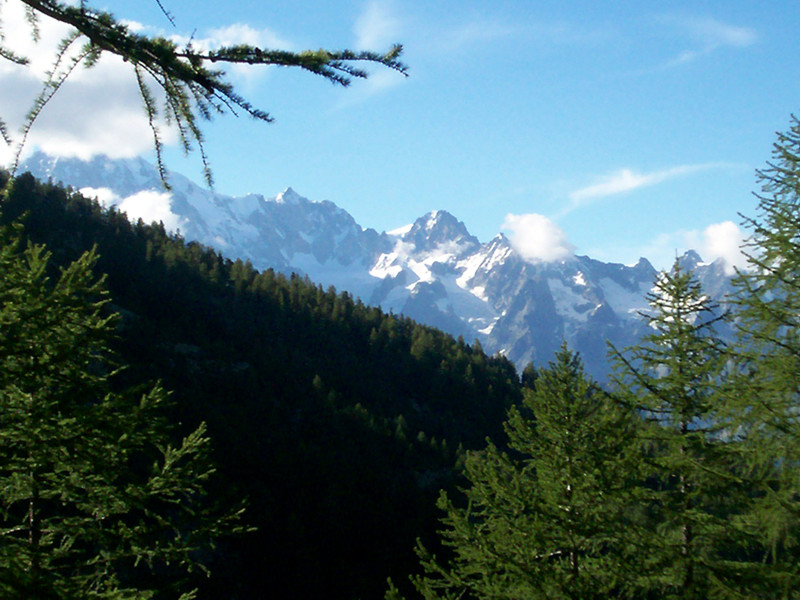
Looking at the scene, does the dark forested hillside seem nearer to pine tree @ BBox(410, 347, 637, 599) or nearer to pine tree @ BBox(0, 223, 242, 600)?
pine tree @ BBox(410, 347, 637, 599)

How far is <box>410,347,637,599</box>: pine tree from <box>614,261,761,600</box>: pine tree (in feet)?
1.51

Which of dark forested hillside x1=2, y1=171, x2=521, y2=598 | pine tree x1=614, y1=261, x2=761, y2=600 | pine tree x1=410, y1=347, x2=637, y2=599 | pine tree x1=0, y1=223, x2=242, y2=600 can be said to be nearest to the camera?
pine tree x1=0, y1=223, x2=242, y2=600

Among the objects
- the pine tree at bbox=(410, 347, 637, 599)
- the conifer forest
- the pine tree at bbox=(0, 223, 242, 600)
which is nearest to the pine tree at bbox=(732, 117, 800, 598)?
the conifer forest

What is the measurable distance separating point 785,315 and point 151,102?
7.44 metres

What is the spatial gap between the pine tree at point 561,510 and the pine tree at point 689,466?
0.46m

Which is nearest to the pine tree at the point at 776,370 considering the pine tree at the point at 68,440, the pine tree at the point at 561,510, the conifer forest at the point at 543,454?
the conifer forest at the point at 543,454

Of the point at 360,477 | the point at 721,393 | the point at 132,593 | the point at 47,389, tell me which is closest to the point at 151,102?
the point at 47,389

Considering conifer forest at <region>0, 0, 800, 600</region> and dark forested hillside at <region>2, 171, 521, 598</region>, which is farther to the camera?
dark forested hillside at <region>2, 171, 521, 598</region>

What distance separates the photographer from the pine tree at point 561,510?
8734 millimetres

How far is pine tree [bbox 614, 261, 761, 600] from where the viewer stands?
8.04 metres

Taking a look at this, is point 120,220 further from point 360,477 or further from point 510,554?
point 510,554

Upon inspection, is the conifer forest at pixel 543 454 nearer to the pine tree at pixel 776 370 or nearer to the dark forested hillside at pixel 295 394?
the pine tree at pixel 776 370

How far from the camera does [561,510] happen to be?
928 cm

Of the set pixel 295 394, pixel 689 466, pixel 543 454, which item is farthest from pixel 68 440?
pixel 295 394
